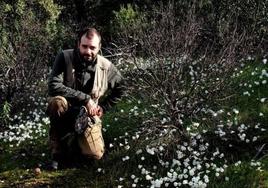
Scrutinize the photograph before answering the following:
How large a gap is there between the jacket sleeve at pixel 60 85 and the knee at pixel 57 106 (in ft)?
0.34

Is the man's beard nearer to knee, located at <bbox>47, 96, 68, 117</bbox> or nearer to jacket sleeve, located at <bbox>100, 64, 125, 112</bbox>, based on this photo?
jacket sleeve, located at <bbox>100, 64, 125, 112</bbox>

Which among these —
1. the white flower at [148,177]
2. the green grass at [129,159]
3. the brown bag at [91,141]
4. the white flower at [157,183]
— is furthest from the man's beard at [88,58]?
the white flower at [157,183]

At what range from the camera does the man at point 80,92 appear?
7.43m

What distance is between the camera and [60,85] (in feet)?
24.4

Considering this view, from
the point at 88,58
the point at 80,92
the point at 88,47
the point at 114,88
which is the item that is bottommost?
the point at 80,92

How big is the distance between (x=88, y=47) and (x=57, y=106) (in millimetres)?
1027

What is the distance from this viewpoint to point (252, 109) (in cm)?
884

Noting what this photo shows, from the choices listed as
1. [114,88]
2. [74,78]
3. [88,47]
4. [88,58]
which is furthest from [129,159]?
[88,47]

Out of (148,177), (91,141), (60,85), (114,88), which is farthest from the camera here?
(114,88)

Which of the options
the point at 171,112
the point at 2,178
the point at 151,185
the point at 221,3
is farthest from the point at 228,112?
the point at 221,3

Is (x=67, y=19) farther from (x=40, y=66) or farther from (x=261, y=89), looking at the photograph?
(x=261, y=89)

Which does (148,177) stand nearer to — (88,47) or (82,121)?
(82,121)

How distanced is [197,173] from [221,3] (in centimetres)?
839

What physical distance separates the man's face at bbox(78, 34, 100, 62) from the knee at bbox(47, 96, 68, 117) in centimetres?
73
